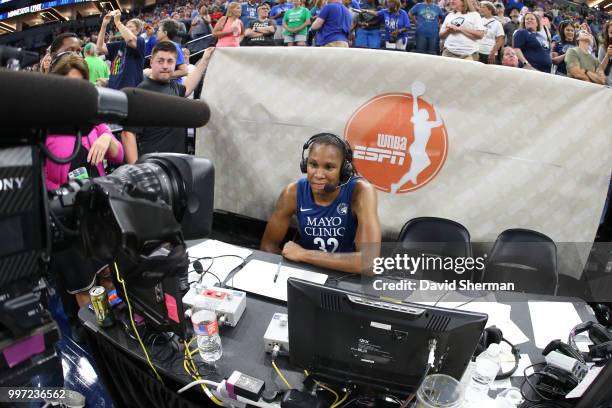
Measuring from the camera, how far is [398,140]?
3020 millimetres

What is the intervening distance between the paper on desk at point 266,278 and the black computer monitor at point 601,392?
3.79 ft

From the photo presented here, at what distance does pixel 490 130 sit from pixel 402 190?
0.73 meters

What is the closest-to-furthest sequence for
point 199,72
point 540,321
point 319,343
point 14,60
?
point 14,60 < point 319,343 < point 540,321 < point 199,72

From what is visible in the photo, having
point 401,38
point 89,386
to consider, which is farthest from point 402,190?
point 401,38

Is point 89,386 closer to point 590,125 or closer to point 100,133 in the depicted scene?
point 100,133

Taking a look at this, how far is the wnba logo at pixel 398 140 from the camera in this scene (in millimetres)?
2982

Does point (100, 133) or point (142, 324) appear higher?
point (100, 133)

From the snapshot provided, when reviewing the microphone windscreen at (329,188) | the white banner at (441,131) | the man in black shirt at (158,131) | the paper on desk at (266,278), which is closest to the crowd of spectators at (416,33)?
the man in black shirt at (158,131)

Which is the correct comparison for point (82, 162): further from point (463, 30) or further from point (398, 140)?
point (463, 30)

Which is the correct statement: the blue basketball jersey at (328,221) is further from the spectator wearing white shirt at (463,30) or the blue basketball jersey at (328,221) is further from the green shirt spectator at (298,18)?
the green shirt spectator at (298,18)

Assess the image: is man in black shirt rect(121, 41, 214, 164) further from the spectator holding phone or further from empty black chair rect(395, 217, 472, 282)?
the spectator holding phone

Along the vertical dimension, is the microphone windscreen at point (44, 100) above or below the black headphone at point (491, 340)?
above

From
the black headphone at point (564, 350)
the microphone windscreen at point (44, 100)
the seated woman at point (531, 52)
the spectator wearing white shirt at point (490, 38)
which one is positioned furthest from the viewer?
the spectator wearing white shirt at point (490, 38)

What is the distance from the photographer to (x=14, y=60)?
0.71m
